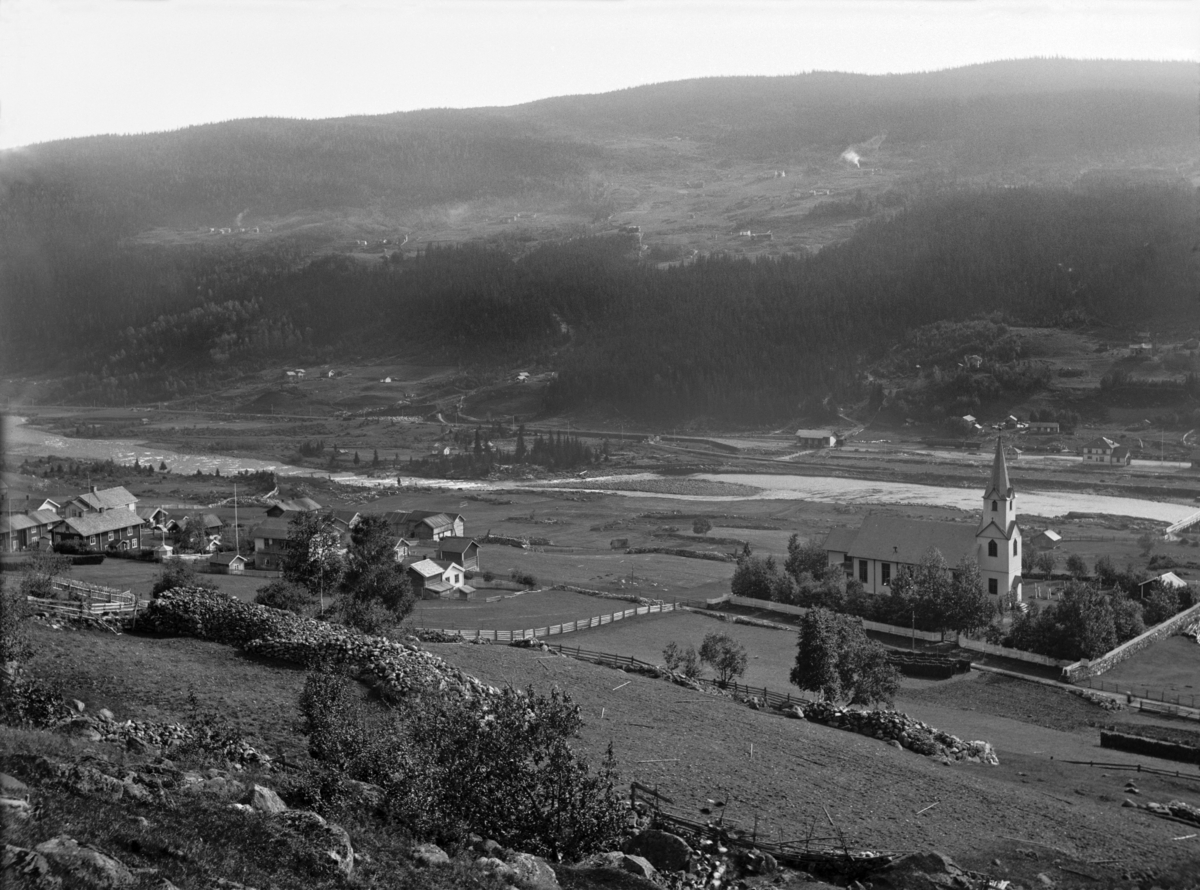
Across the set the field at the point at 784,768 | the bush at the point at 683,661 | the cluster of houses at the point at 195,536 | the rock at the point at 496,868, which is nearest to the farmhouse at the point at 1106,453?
the cluster of houses at the point at 195,536

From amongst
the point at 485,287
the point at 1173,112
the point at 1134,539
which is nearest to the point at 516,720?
Answer: the point at 1134,539

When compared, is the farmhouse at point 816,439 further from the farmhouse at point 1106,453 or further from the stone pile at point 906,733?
the stone pile at point 906,733

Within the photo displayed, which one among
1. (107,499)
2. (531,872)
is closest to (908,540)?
(107,499)

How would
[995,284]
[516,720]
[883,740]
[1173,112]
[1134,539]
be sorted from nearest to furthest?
[516,720] → [883,740] → [1134,539] → [995,284] → [1173,112]

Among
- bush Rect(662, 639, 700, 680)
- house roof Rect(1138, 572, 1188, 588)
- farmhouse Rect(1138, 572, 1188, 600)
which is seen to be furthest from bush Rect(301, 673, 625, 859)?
house roof Rect(1138, 572, 1188, 588)

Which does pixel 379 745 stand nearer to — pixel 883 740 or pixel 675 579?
pixel 883 740

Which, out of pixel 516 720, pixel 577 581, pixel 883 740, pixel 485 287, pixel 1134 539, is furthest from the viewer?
pixel 485 287
